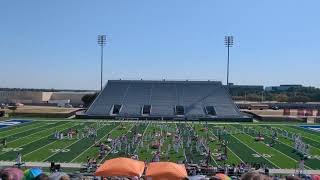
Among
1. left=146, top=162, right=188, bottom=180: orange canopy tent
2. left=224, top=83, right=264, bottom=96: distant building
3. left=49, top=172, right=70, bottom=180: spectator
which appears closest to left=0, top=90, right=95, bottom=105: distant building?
left=224, top=83, right=264, bottom=96: distant building

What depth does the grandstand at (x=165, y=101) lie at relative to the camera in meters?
54.3

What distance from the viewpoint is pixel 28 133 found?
3500cm

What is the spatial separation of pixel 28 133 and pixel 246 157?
17.6m

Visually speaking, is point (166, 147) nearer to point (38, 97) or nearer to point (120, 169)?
point (120, 169)

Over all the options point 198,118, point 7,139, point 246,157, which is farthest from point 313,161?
point 198,118

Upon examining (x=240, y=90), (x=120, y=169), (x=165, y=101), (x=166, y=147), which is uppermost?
(x=240, y=90)

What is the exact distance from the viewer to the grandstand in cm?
5428

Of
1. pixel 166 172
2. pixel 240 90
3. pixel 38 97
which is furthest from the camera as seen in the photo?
pixel 240 90

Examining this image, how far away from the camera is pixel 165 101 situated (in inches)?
2388

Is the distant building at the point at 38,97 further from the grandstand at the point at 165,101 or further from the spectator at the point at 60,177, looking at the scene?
the spectator at the point at 60,177

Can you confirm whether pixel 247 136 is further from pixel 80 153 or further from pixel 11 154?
pixel 11 154

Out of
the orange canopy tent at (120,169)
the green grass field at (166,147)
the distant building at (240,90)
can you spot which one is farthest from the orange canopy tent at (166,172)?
the distant building at (240,90)

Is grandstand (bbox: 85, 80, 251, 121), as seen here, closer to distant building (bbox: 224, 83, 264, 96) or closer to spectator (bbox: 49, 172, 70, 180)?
spectator (bbox: 49, 172, 70, 180)

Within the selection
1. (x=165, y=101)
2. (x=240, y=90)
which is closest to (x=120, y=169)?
(x=165, y=101)
